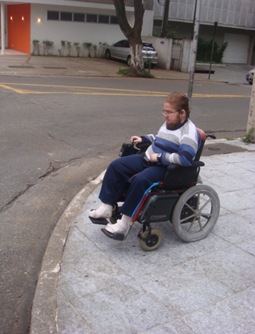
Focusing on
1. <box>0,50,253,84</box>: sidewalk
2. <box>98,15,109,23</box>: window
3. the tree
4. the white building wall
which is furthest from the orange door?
the tree

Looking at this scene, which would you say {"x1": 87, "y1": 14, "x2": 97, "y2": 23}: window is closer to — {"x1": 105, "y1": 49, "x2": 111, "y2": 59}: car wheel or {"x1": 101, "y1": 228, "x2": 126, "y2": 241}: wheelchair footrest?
{"x1": 105, "y1": 49, "x2": 111, "y2": 59}: car wheel

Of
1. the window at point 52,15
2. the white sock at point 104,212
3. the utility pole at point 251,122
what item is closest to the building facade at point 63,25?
the window at point 52,15

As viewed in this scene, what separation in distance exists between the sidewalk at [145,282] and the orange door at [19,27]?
Answer: 25.6 metres

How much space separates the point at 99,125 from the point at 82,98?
138 inches

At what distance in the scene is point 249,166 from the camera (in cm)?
674

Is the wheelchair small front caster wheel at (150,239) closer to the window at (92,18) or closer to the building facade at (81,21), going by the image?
the building facade at (81,21)

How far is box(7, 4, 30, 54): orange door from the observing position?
27925 millimetres

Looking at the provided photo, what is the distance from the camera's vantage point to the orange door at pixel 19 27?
2792 cm

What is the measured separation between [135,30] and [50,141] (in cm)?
1460

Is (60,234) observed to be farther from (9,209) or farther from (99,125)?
(99,125)

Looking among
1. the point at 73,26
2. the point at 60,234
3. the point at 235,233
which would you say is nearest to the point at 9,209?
A: the point at 60,234

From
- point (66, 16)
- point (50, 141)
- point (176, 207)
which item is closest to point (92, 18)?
point (66, 16)

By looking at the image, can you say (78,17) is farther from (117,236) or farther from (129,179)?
(117,236)

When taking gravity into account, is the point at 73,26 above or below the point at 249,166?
above
